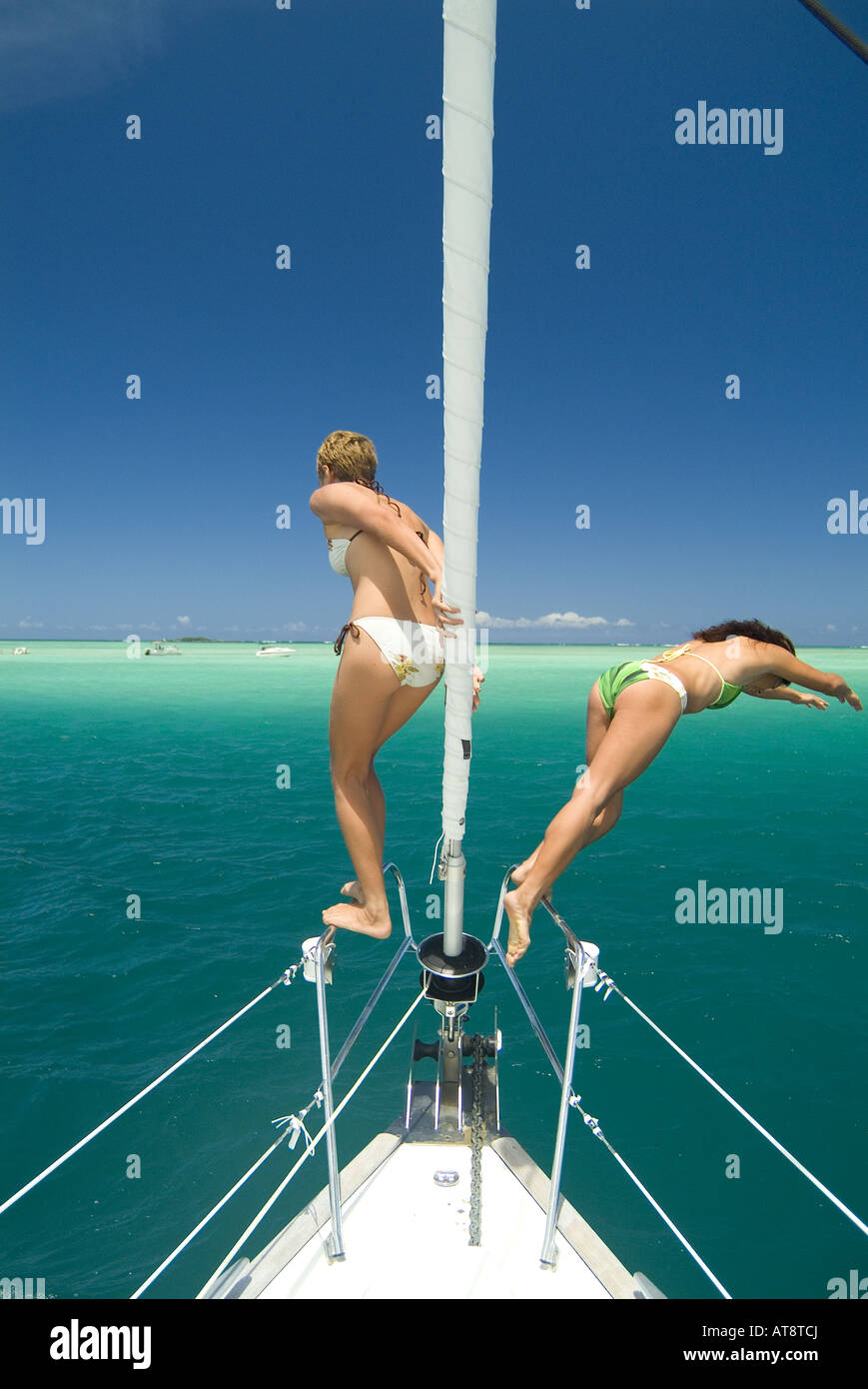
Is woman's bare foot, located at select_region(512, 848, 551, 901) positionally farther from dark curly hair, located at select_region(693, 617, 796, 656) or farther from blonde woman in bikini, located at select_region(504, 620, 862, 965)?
dark curly hair, located at select_region(693, 617, 796, 656)

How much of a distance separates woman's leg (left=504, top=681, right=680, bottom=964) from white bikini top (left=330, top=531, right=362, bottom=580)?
1.36 meters

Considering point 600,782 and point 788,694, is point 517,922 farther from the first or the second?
point 788,694

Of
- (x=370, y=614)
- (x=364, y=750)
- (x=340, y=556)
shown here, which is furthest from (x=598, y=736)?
(x=340, y=556)

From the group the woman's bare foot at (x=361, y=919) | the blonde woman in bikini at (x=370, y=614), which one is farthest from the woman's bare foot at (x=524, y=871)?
the blonde woman in bikini at (x=370, y=614)

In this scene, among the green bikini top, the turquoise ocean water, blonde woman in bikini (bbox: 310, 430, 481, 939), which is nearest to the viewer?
blonde woman in bikini (bbox: 310, 430, 481, 939)

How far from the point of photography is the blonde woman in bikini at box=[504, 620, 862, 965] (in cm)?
264

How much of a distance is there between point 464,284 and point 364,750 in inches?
66.8

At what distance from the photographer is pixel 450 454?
1.82 m

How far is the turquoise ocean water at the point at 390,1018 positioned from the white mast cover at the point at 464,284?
597cm

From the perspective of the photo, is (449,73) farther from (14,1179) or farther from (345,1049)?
(14,1179)

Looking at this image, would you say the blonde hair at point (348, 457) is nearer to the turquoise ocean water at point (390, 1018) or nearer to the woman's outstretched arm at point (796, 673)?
the woman's outstretched arm at point (796, 673)

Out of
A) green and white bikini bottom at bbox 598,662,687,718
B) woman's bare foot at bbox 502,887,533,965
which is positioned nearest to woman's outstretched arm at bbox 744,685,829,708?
green and white bikini bottom at bbox 598,662,687,718

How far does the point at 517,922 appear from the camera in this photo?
2693 millimetres

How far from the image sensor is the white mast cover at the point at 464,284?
1449 mm
